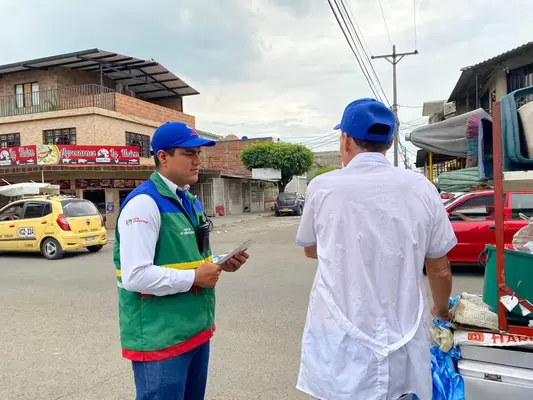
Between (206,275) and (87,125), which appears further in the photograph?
(87,125)

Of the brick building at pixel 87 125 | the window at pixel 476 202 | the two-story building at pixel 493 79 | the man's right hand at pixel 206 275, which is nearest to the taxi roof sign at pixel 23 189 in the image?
the brick building at pixel 87 125

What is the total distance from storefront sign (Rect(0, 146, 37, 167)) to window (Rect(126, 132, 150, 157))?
520 centimetres

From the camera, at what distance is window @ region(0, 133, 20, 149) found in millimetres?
23516

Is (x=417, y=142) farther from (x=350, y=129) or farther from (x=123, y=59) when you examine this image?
(x=123, y=59)

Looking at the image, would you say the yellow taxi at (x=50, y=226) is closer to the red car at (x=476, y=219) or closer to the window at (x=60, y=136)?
the red car at (x=476, y=219)

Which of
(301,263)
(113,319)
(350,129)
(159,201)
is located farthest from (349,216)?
(301,263)

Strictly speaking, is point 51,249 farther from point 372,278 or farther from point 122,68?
point 122,68

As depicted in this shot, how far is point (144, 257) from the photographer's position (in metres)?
1.78

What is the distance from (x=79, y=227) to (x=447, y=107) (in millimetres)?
13470

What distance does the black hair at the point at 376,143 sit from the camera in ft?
5.76

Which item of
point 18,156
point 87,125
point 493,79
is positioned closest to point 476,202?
point 493,79

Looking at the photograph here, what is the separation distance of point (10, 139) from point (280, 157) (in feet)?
57.1

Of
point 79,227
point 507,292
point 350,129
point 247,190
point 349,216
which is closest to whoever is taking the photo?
point 349,216

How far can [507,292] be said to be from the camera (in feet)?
6.82
